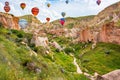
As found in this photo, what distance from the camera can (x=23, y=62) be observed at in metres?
38.9

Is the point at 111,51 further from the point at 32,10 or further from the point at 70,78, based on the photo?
the point at 70,78

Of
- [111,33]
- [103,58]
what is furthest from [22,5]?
[111,33]

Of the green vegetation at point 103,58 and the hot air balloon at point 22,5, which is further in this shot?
the green vegetation at point 103,58

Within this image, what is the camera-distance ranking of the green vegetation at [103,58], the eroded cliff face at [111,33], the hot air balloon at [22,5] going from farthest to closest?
the eroded cliff face at [111,33], the green vegetation at [103,58], the hot air balloon at [22,5]

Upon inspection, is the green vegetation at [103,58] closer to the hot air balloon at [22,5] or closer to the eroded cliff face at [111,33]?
the eroded cliff face at [111,33]

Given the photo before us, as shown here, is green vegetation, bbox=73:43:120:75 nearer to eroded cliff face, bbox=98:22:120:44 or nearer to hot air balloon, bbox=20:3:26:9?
eroded cliff face, bbox=98:22:120:44

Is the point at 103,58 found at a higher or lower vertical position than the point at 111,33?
lower

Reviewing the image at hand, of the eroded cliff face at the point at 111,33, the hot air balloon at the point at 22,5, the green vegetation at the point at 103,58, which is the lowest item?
the green vegetation at the point at 103,58

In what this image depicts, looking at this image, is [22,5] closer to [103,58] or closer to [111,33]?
[103,58]

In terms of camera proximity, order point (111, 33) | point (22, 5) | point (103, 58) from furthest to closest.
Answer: point (111, 33), point (103, 58), point (22, 5)

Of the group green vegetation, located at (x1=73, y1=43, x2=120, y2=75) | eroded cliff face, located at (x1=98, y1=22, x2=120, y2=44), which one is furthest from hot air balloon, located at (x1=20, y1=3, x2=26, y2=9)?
eroded cliff face, located at (x1=98, y1=22, x2=120, y2=44)

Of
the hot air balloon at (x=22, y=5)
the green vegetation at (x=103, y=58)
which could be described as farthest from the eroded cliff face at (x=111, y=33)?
the hot air balloon at (x=22, y=5)

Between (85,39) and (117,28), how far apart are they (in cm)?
3695

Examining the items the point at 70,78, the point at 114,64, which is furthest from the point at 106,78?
the point at 114,64
